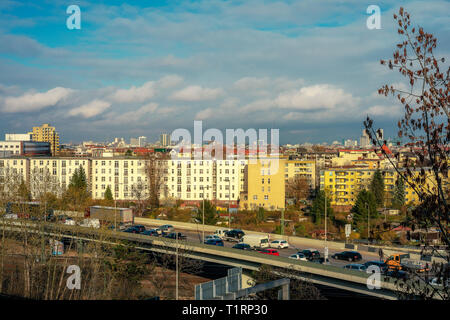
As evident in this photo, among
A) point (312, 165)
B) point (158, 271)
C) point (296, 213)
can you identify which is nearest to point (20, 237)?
point (158, 271)

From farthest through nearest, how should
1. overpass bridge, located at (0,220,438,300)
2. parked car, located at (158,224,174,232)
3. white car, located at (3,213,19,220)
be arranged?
parked car, located at (158,224,174,232) < white car, located at (3,213,19,220) < overpass bridge, located at (0,220,438,300)

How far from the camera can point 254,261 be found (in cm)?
1157

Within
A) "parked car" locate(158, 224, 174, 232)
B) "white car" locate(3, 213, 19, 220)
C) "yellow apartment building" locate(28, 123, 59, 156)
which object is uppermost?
"yellow apartment building" locate(28, 123, 59, 156)

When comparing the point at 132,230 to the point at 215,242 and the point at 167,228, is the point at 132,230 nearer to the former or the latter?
the point at 167,228

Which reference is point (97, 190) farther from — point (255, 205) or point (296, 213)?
point (296, 213)

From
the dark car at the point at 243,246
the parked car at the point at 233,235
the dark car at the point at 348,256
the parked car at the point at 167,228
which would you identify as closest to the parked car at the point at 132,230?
the parked car at the point at 167,228

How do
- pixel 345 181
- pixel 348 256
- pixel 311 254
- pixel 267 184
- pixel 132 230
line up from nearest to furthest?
pixel 348 256 → pixel 311 254 → pixel 132 230 → pixel 267 184 → pixel 345 181

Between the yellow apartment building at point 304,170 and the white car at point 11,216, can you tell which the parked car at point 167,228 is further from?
the yellow apartment building at point 304,170

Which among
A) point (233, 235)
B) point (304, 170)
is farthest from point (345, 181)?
point (233, 235)

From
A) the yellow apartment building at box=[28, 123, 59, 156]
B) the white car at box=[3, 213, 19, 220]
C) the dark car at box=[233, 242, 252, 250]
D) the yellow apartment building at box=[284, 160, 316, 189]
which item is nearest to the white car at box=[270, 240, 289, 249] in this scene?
the dark car at box=[233, 242, 252, 250]

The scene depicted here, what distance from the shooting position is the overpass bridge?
9359 millimetres

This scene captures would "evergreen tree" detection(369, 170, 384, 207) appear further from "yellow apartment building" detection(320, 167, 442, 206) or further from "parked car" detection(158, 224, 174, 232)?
"parked car" detection(158, 224, 174, 232)
